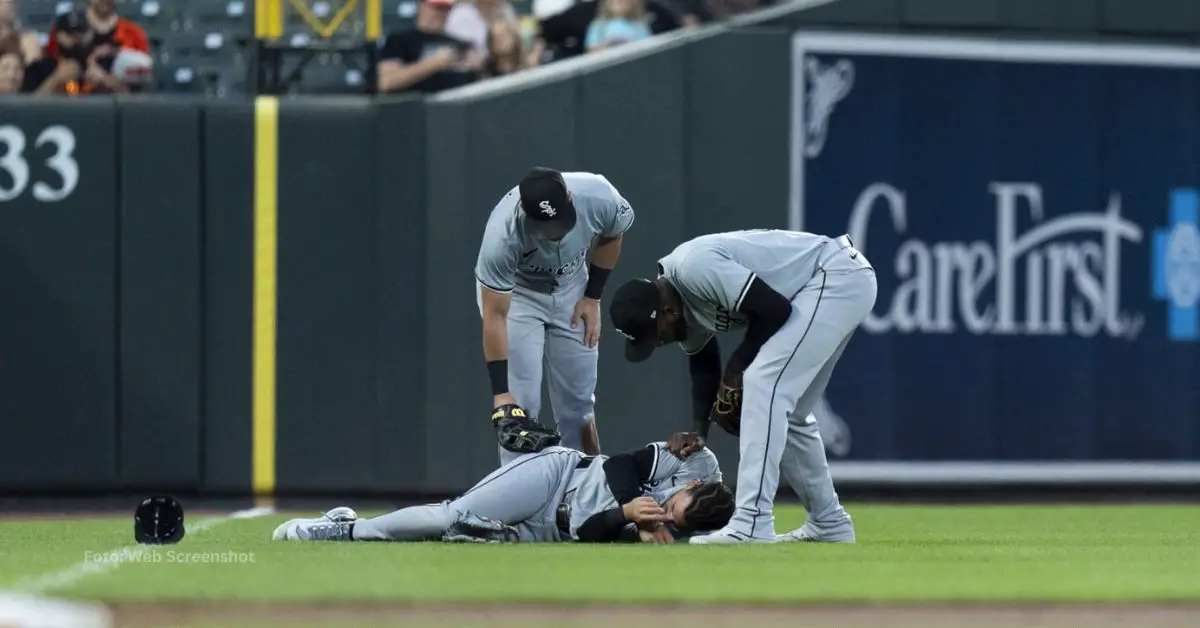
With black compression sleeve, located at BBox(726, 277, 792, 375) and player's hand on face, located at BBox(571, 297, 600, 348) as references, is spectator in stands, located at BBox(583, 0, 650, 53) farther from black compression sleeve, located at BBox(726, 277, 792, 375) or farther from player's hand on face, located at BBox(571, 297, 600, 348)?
black compression sleeve, located at BBox(726, 277, 792, 375)

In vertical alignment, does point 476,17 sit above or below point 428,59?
above

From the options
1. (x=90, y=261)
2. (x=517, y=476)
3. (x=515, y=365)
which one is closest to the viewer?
(x=517, y=476)

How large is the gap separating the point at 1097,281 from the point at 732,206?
2.56 meters

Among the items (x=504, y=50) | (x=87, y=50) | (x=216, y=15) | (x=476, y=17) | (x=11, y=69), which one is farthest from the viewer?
(x=216, y=15)

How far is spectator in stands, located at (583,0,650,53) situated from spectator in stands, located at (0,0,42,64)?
367 centimetres

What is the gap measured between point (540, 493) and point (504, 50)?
545cm

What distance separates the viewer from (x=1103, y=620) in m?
4.65

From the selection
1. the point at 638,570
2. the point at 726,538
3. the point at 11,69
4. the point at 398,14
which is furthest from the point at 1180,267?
the point at 11,69

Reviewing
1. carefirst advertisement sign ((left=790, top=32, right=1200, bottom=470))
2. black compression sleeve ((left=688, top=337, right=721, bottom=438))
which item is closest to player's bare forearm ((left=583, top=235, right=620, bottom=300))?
black compression sleeve ((left=688, top=337, right=721, bottom=438))

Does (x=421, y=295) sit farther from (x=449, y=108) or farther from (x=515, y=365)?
(x=515, y=365)

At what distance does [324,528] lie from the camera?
6.92 metres

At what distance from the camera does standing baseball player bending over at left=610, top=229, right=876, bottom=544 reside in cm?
657

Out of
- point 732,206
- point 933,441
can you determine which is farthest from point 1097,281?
point 732,206

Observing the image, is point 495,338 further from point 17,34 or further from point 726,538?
point 17,34
